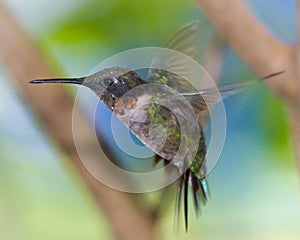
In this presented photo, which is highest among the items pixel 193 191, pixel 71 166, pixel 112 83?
pixel 112 83

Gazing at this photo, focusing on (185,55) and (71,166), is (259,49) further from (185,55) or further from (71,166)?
(71,166)

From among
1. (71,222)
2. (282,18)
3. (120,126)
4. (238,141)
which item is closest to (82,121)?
(120,126)

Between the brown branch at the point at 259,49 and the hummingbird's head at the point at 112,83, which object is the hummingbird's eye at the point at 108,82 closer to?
the hummingbird's head at the point at 112,83

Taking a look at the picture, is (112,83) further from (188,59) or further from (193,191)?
(193,191)

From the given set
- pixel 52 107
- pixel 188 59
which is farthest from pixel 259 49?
pixel 52 107

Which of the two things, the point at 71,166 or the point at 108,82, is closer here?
the point at 108,82

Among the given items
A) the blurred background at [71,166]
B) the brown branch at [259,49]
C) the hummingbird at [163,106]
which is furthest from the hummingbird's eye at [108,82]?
the brown branch at [259,49]

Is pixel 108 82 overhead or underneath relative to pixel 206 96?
overhead
